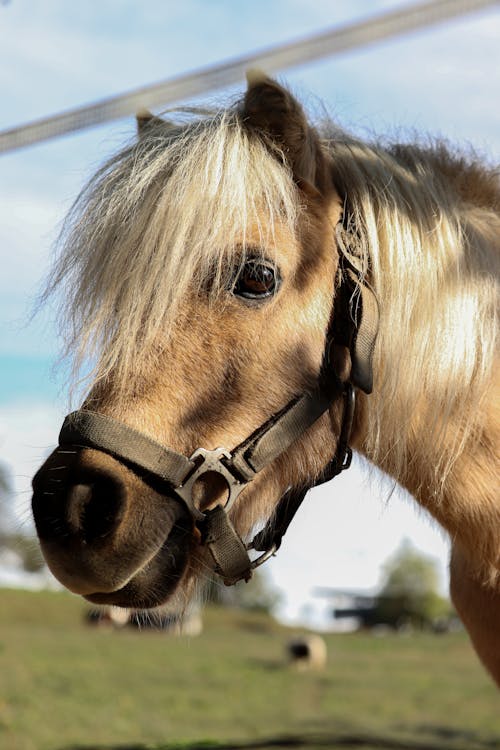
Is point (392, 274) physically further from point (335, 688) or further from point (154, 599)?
point (335, 688)

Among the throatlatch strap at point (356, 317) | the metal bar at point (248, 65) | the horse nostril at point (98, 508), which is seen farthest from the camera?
the throatlatch strap at point (356, 317)

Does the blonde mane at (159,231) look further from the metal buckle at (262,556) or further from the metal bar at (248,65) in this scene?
the metal buckle at (262,556)

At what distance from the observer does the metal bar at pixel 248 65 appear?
1.67 metres

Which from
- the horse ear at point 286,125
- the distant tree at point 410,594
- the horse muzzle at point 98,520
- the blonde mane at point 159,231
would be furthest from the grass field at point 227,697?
the distant tree at point 410,594

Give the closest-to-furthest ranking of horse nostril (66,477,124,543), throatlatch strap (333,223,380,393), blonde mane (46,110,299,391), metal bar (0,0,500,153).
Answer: metal bar (0,0,500,153)
horse nostril (66,477,124,543)
blonde mane (46,110,299,391)
throatlatch strap (333,223,380,393)

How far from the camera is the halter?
2.04 meters

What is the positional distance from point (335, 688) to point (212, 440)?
12.4 m

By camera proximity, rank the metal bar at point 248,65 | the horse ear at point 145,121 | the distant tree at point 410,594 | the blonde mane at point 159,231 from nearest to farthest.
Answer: the metal bar at point 248,65, the blonde mane at point 159,231, the horse ear at point 145,121, the distant tree at point 410,594

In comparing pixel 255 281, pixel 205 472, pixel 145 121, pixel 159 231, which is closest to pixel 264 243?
pixel 255 281

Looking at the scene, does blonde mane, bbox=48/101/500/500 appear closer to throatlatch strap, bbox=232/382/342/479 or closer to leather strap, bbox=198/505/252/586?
throatlatch strap, bbox=232/382/342/479

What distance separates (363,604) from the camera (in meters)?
32.3

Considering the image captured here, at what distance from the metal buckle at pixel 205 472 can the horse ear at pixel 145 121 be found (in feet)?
3.70

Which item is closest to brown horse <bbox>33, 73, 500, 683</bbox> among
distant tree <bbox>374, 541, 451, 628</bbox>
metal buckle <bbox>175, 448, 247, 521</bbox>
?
metal buckle <bbox>175, 448, 247, 521</bbox>

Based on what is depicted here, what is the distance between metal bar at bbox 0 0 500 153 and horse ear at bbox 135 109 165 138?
0.89 ft
